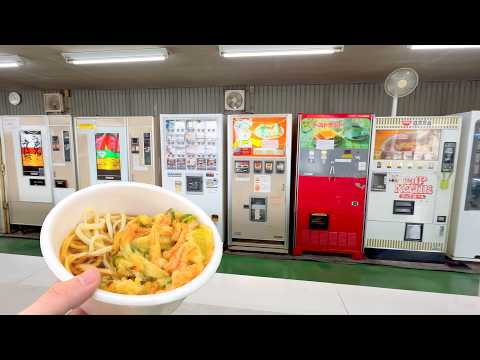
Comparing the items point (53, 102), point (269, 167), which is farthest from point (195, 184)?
point (53, 102)

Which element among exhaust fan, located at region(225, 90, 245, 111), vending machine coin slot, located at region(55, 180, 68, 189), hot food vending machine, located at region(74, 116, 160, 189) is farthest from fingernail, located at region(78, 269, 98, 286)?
exhaust fan, located at region(225, 90, 245, 111)

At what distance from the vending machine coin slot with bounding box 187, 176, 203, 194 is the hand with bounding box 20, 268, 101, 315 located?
11.3ft

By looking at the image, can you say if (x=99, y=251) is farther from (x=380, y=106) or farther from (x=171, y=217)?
(x=380, y=106)

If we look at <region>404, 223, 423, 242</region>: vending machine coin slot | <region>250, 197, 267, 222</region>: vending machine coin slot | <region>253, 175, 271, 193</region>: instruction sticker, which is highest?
<region>253, 175, 271, 193</region>: instruction sticker

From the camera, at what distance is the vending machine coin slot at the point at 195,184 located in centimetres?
424

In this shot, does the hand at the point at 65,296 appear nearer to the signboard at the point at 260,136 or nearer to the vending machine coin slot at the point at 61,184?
the signboard at the point at 260,136

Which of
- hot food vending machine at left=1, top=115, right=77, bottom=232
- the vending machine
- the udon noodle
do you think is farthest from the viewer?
hot food vending machine at left=1, top=115, right=77, bottom=232

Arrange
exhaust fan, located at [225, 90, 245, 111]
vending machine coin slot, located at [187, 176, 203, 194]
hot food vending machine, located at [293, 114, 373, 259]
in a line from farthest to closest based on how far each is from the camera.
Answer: exhaust fan, located at [225, 90, 245, 111], vending machine coin slot, located at [187, 176, 203, 194], hot food vending machine, located at [293, 114, 373, 259]

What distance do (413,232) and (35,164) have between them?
6.73 m

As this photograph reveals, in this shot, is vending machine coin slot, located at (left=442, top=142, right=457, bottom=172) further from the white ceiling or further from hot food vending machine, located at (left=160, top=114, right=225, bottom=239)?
hot food vending machine, located at (left=160, top=114, right=225, bottom=239)

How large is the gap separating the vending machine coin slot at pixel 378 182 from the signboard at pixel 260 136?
144 centimetres

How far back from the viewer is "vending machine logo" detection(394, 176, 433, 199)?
376 cm

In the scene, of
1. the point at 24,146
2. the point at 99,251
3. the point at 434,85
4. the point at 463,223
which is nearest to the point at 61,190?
the point at 24,146

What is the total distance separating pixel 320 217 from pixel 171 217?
10.8 ft
